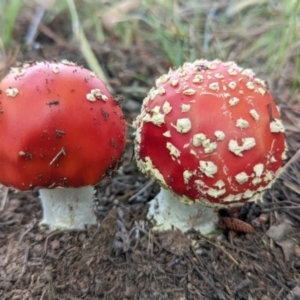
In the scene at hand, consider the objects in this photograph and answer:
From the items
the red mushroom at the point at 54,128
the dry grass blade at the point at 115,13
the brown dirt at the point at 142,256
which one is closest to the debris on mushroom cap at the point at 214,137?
the red mushroom at the point at 54,128

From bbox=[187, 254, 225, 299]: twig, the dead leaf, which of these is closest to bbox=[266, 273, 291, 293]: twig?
the dead leaf

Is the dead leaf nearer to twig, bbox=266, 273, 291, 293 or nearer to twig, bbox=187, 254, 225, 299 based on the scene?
twig, bbox=266, 273, 291, 293

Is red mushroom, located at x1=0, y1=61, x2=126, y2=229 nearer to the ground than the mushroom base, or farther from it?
farther from it

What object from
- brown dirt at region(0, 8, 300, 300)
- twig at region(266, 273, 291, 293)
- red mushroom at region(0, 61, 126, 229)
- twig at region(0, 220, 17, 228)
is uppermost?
red mushroom at region(0, 61, 126, 229)

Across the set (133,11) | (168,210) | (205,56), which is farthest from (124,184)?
(133,11)

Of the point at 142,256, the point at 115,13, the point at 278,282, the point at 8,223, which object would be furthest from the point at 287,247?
the point at 115,13

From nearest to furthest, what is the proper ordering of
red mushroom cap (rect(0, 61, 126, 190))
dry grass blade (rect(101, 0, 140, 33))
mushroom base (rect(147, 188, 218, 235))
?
red mushroom cap (rect(0, 61, 126, 190)) → mushroom base (rect(147, 188, 218, 235)) → dry grass blade (rect(101, 0, 140, 33))

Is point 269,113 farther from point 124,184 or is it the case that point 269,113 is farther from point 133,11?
point 133,11
